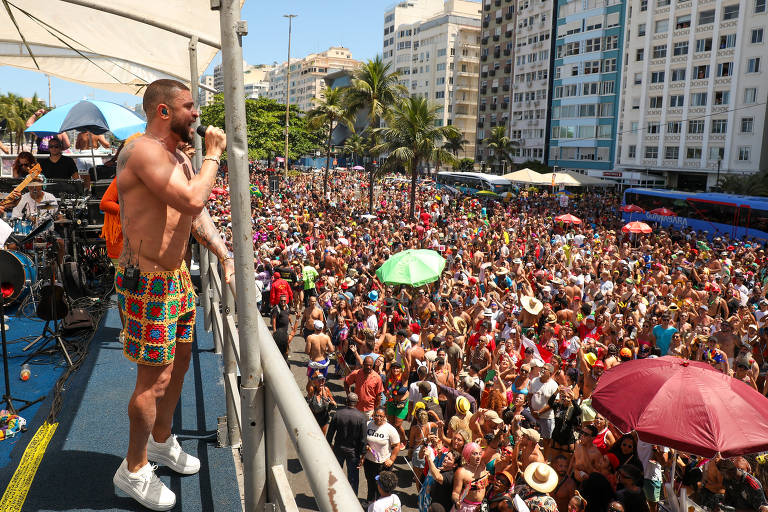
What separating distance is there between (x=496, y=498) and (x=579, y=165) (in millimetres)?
59207

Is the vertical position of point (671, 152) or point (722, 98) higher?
point (722, 98)

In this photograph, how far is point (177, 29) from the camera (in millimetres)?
3562

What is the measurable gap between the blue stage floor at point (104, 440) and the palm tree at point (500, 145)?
65057 millimetres

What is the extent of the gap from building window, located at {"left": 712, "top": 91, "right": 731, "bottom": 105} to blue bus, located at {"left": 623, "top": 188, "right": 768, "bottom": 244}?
18244 millimetres

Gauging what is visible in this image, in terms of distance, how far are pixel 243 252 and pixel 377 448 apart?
6121 millimetres

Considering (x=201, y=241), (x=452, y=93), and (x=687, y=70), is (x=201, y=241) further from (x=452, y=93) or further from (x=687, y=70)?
(x=452, y=93)

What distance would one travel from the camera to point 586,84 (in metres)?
59.9

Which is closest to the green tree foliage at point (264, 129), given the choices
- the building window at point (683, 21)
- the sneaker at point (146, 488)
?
the building window at point (683, 21)

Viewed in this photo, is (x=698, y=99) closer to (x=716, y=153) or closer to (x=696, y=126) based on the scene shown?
(x=696, y=126)

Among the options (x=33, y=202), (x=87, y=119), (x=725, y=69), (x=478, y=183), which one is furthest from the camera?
(x=478, y=183)

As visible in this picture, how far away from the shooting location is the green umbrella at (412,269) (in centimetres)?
1220

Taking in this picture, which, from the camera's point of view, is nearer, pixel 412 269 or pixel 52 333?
pixel 52 333

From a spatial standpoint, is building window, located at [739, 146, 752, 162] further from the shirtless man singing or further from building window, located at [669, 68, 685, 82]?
the shirtless man singing

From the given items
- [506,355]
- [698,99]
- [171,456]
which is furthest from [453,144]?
[171,456]
